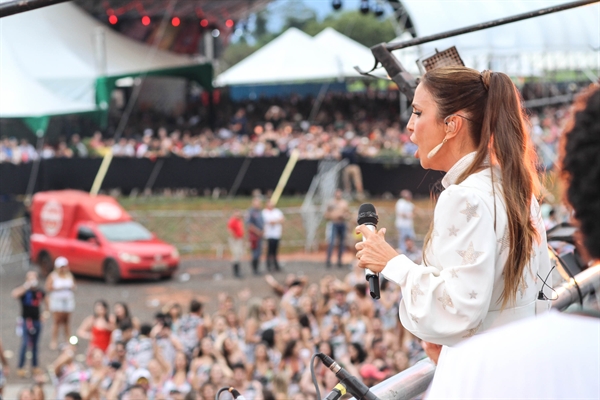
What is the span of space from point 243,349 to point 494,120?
6.90 m

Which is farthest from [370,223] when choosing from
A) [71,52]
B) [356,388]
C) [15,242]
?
[71,52]

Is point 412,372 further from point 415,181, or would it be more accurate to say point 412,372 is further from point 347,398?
point 415,181

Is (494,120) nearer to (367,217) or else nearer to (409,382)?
(367,217)

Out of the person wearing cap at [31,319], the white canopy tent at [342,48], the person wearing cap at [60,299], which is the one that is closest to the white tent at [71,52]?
the white canopy tent at [342,48]

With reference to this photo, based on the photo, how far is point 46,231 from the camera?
55.5 feet

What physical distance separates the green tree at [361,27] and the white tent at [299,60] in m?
30.2

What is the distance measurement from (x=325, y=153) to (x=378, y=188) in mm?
1654

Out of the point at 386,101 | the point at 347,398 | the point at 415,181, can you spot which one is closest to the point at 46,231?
the point at 415,181

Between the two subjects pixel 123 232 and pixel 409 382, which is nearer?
pixel 409 382

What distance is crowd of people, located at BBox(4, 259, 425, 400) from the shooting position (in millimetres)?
7210

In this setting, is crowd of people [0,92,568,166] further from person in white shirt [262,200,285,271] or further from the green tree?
the green tree

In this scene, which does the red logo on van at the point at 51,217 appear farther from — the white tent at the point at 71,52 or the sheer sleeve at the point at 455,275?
the sheer sleeve at the point at 455,275

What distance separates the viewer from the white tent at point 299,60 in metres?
26.6

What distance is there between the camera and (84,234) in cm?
1638
